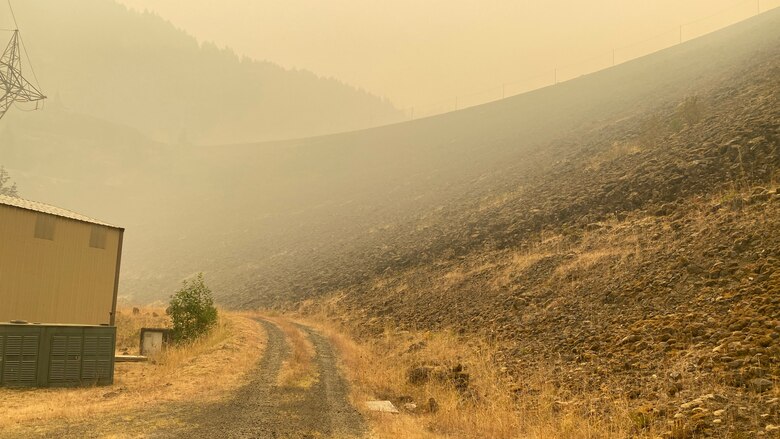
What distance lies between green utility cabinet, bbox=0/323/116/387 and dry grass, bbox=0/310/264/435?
53 cm

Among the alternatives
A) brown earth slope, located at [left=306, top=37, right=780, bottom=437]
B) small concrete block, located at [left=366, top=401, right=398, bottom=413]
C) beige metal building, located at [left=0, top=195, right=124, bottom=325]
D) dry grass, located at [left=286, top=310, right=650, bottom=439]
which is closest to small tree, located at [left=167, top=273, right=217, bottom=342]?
beige metal building, located at [left=0, top=195, right=124, bottom=325]

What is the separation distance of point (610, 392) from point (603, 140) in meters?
29.2

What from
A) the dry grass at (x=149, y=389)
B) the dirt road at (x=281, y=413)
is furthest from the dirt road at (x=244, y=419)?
the dry grass at (x=149, y=389)

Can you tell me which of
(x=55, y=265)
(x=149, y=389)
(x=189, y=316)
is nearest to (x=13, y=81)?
(x=55, y=265)

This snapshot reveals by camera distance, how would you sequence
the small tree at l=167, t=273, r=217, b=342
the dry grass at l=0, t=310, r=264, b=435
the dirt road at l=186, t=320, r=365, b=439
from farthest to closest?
the small tree at l=167, t=273, r=217, b=342 < the dry grass at l=0, t=310, r=264, b=435 < the dirt road at l=186, t=320, r=365, b=439

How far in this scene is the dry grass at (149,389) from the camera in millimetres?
10578

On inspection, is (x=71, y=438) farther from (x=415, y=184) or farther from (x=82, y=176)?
(x=82, y=176)

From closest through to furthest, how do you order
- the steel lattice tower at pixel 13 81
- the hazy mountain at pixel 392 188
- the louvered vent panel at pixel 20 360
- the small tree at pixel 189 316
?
the louvered vent panel at pixel 20 360 < the small tree at pixel 189 316 < the steel lattice tower at pixel 13 81 < the hazy mountain at pixel 392 188

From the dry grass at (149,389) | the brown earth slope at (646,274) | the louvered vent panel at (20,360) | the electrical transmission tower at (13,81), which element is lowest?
the dry grass at (149,389)

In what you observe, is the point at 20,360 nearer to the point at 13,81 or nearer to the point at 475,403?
the point at 475,403

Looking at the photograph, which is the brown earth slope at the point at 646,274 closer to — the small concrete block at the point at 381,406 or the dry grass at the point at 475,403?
the dry grass at the point at 475,403

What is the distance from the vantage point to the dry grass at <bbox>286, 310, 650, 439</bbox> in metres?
8.79

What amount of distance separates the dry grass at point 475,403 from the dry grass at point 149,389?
4.42 metres

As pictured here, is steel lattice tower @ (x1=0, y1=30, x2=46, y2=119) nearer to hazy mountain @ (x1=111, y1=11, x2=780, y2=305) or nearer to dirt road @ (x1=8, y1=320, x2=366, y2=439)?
hazy mountain @ (x1=111, y1=11, x2=780, y2=305)
